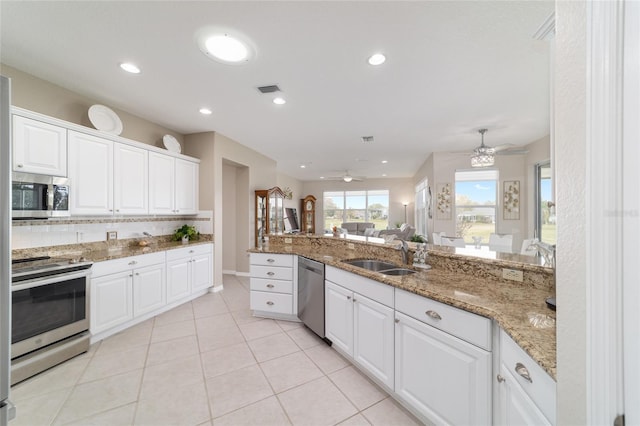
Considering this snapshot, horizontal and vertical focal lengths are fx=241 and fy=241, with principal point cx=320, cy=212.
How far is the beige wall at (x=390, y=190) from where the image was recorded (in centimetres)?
959

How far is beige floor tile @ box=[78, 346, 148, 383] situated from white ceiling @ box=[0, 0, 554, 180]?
2.73m

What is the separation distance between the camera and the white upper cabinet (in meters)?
3.45

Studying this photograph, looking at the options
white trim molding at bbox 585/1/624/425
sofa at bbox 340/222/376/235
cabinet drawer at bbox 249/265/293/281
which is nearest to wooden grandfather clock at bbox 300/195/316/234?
sofa at bbox 340/222/376/235

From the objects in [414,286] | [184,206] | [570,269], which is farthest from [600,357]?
[184,206]

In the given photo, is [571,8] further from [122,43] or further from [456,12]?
[122,43]

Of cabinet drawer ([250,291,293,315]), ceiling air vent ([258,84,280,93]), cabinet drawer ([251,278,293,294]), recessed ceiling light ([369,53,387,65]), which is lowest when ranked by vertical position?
cabinet drawer ([250,291,293,315])

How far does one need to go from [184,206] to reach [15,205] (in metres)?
1.89

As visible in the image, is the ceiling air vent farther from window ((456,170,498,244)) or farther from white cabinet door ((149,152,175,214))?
window ((456,170,498,244))

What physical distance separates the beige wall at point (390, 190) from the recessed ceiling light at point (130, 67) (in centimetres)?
839

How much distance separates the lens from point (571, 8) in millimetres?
Result: 627

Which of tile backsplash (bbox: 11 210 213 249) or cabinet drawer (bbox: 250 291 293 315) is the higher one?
tile backsplash (bbox: 11 210 213 249)

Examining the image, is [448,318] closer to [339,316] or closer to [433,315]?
[433,315]

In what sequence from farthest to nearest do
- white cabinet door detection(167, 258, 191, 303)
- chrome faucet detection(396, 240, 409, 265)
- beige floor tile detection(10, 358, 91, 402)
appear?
white cabinet door detection(167, 258, 191, 303)
chrome faucet detection(396, 240, 409, 265)
beige floor tile detection(10, 358, 91, 402)

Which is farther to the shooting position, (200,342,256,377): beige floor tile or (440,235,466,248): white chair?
(440,235,466,248): white chair
